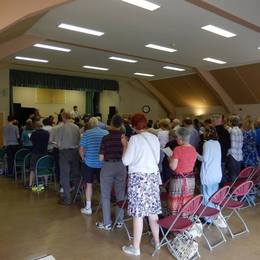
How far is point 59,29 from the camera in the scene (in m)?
6.85

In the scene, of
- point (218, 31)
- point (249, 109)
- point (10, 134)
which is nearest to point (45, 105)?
point (10, 134)

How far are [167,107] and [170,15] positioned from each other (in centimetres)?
977

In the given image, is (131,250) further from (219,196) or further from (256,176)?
(256,176)

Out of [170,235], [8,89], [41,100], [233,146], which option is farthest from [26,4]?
[41,100]

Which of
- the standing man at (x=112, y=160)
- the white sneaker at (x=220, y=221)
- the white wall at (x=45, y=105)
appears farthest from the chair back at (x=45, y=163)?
the white wall at (x=45, y=105)

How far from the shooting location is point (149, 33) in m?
7.09

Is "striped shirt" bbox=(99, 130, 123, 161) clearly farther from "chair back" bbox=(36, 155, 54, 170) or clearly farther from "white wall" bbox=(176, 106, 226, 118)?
"white wall" bbox=(176, 106, 226, 118)

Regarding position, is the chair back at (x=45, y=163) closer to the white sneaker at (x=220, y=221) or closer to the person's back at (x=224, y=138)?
the person's back at (x=224, y=138)

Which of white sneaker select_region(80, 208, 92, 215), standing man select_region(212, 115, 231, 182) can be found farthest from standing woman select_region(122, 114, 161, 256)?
standing man select_region(212, 115, 231, 182)

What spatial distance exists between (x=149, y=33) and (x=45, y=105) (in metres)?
7.67

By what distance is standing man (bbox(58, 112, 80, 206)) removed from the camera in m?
5.03

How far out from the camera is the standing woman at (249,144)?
5555mm

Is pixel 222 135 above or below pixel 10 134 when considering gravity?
above

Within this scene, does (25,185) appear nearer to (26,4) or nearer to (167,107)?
(26,4)
